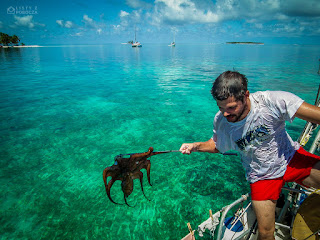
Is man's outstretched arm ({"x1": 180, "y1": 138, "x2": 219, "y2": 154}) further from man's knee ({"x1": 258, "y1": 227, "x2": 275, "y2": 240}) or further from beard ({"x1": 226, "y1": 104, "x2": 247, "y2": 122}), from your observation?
man's knee ({"x1": 258, "y1": 227, "x2": 275, "y2": 240})

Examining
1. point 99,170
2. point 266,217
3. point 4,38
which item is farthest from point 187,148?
point 4,38

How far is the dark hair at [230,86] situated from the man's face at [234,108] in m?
0.06

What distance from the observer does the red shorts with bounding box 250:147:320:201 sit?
2.73m

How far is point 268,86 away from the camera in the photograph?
20.9 m

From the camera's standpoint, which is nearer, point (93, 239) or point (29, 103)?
point (93, 239)

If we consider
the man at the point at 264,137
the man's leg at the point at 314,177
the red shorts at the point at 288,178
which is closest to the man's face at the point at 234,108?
the man at the point at 264,137

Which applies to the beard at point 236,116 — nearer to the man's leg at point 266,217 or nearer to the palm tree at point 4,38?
the man's leg at point 266,217

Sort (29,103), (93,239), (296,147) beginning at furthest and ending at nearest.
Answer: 1. (29,103)
2. (93,239)
3. (296,147)

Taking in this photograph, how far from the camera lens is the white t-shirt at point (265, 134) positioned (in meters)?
2.46

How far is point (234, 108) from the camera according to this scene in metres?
2.50

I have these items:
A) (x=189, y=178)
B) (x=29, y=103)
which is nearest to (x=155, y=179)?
(x=189, y=178)

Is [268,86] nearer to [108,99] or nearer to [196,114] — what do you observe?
[196,114]

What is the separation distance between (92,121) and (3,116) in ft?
20.9

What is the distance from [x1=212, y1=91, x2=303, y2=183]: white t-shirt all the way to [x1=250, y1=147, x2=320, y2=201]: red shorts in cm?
9
